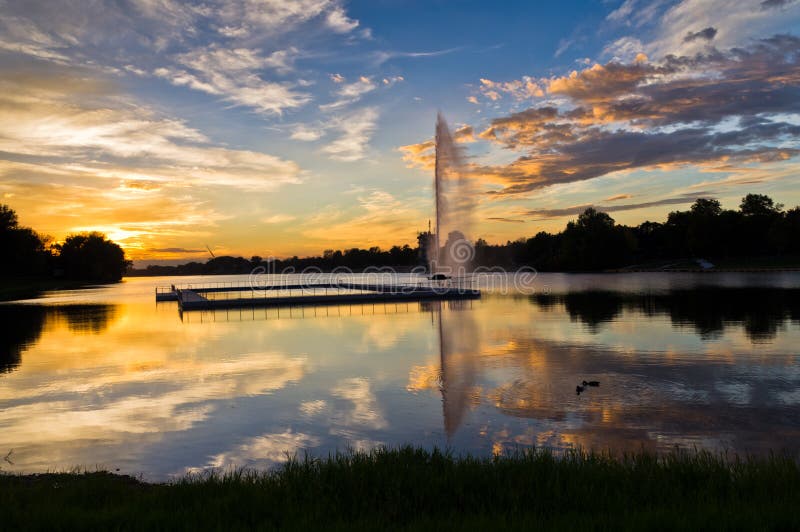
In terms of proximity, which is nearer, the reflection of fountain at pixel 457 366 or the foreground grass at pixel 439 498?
the foreground grass at pixel 439 498

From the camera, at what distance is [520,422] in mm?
13695

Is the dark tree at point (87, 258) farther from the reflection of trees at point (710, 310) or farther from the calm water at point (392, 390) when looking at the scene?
the reflection of trees at point (710, 310)

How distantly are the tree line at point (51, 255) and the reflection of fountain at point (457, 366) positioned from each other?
100462mm

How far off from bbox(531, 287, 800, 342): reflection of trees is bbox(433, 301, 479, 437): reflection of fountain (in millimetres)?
7127

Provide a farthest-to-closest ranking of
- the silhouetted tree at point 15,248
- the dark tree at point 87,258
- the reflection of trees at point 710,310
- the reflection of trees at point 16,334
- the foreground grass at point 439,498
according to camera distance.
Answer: the dark tree at point 87,258 → the silhouetted tree at point 15,248 → the reflection of trees at point 710,310 → the reflection of trees at point 16,334 → the foreground grass at point 439,498

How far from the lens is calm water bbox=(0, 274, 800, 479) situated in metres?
12.4

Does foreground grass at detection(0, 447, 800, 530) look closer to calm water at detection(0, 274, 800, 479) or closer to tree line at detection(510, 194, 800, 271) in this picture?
calm water at detection(0, 274, 800, 479)

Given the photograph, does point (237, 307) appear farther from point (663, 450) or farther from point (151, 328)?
point (663, 450)

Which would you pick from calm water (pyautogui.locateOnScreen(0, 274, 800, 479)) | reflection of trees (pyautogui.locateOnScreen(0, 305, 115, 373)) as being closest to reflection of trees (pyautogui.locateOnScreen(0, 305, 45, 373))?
reflection of trees (pyautogui.locateOnScreen(0, 305, 115, 373))

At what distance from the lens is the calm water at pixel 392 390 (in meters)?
12.4

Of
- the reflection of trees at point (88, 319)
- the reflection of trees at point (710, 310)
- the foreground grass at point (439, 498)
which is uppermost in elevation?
the foreground grass at point (439, 498)

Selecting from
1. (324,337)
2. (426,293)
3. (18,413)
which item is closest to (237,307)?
(426,293)

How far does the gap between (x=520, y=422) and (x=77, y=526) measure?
9.38 meters

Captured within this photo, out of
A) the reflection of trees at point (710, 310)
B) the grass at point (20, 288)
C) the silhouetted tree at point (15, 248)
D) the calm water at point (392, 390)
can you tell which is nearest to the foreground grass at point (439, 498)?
the calm water at point (392, 390)
